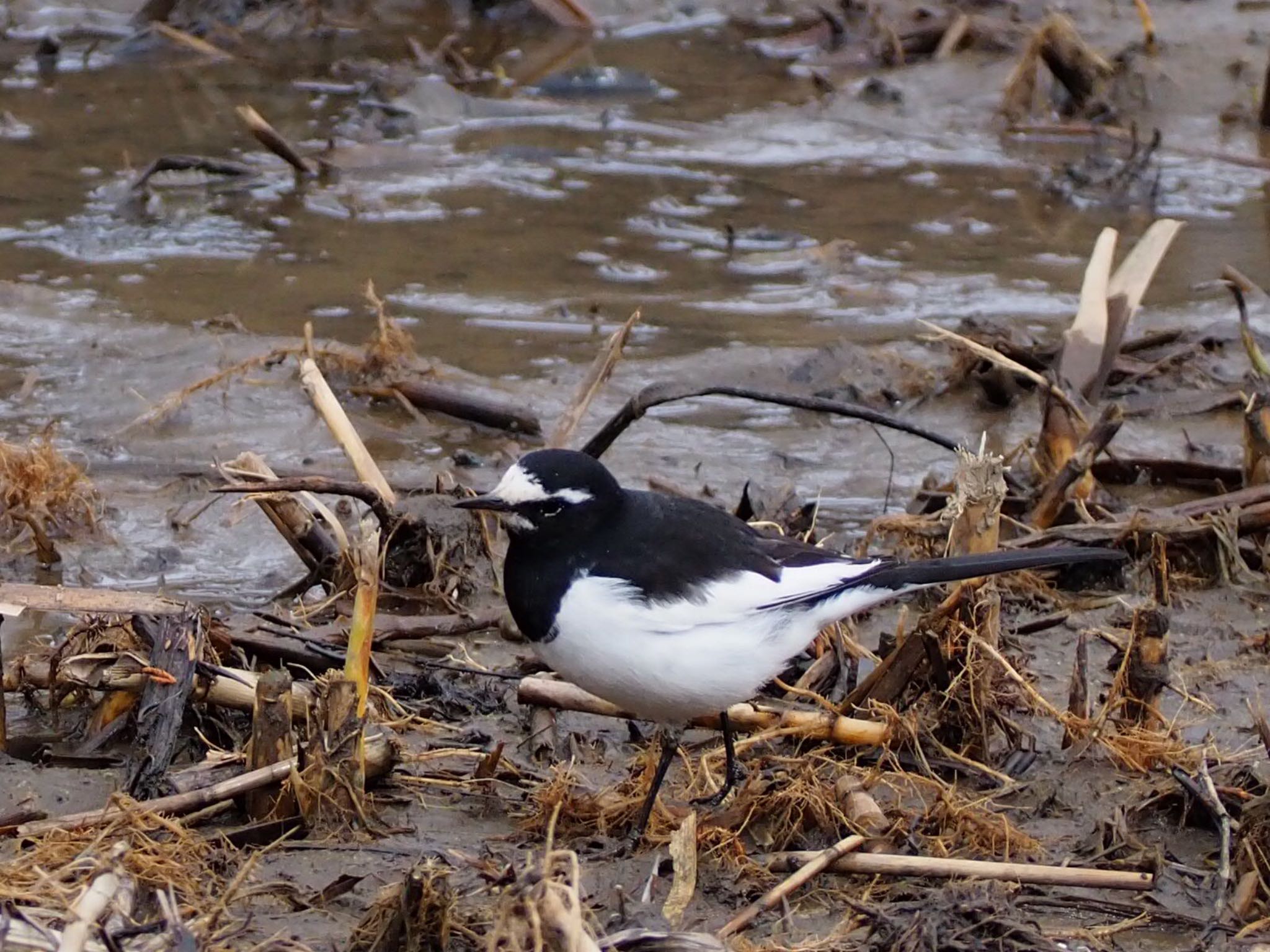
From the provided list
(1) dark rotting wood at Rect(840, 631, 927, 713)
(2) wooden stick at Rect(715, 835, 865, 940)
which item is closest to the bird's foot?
(1) dark rotting wood at Rect(840, 631, 927, 713)

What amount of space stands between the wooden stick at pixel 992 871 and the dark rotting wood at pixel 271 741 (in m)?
1.34

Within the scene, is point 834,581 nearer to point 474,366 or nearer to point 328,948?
point 328,948

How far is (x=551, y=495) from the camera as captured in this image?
4.34m

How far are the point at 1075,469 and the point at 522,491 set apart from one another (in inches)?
91.1

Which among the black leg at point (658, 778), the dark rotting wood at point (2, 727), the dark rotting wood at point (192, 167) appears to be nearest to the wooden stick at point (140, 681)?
the dark rotting wood at point (2, 727)

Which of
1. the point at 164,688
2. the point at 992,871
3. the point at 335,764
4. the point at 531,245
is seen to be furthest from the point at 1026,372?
the point at 531,245

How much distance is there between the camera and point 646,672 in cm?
416

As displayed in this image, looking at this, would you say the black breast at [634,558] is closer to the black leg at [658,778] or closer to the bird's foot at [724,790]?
the black leg at [658,778]

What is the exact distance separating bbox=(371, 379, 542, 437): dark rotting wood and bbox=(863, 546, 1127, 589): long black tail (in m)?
2.71

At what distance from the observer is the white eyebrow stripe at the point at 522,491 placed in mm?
4344

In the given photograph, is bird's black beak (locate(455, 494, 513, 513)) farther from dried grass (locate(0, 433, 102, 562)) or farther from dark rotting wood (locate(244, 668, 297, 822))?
dried grass (locate(0, 433, 102, 562))

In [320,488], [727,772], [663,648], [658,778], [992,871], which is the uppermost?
[663,648]

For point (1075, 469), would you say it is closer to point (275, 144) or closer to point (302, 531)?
point (302, 531)

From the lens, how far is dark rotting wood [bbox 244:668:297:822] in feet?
13.6
